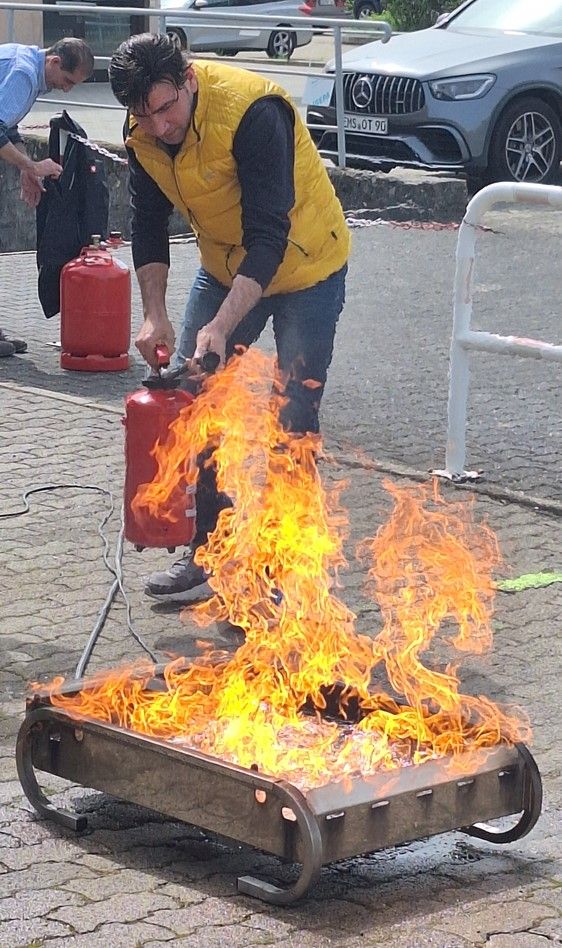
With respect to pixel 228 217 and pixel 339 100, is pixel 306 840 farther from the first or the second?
pixel 339 100

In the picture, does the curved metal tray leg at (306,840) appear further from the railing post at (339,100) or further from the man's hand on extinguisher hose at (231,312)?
the railing post at (339,100)

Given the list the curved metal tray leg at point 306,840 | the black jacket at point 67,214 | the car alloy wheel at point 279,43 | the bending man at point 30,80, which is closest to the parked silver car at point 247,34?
the car alloy wheel at point 279,43

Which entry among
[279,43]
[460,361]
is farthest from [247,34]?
[460,361]

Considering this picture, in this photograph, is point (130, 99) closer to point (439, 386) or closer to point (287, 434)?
point (287, 434)

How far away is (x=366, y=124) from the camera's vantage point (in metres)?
15.7

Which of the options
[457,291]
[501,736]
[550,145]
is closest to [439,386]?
[457,291]

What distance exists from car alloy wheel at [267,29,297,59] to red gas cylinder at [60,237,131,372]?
21.3 meters

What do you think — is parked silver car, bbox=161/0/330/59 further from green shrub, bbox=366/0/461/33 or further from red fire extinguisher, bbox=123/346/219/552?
red fire extinguisher, bbox=123/346/219/552

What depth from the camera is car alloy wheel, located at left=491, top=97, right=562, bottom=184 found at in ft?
51.0

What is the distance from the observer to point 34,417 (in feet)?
28.0

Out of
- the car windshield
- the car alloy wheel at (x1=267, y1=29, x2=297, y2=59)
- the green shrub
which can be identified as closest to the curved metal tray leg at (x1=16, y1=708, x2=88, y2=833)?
the car windshield

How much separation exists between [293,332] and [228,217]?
18.5 inches

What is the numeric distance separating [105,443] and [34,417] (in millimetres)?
Answer: 660

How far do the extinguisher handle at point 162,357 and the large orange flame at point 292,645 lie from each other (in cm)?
20
